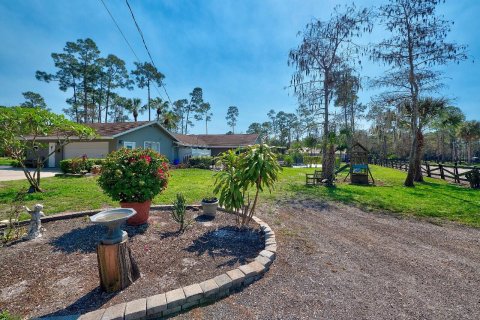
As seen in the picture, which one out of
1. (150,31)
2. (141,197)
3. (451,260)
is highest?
(150,31)

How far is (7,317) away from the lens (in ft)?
7.10

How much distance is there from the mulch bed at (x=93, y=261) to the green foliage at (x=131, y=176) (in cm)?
69

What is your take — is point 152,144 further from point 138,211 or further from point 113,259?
point 113,259

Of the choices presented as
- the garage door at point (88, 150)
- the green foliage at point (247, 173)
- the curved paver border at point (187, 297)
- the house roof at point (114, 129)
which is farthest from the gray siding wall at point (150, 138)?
the curved paver border at point (187, 297)

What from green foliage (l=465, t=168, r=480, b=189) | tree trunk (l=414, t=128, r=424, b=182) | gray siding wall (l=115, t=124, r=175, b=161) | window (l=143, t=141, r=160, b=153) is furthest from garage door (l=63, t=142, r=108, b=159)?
green foliage (l=465, t=168, r=480, b=189)

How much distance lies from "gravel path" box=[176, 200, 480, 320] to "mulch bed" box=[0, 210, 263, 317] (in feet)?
2.04

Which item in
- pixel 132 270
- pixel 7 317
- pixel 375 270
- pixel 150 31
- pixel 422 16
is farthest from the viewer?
pixel 422 16

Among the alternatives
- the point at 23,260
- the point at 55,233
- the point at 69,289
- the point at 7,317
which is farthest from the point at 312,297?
the point at 55,233

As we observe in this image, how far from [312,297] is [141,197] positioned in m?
3.67

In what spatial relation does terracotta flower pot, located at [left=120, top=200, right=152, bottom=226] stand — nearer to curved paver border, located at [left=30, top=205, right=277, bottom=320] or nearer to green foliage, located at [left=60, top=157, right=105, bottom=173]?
curved paver border, located at [left=30, top=205, right=277, bottom=320]

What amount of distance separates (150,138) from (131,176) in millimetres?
16971

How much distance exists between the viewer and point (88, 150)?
18.4 meters

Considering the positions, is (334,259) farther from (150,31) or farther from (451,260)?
(150,31)

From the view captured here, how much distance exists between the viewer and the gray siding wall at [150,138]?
18109mm
